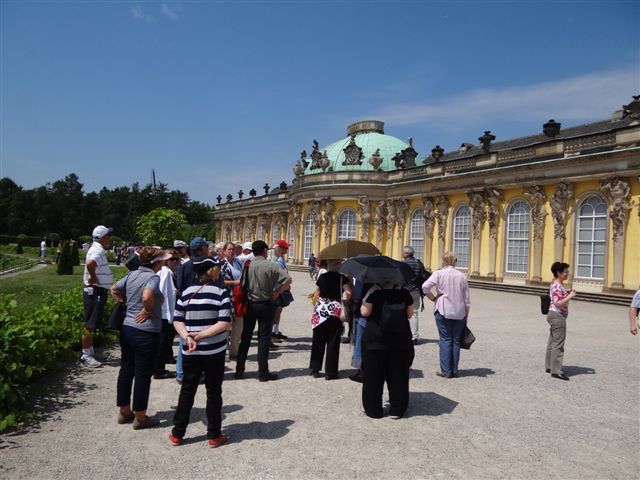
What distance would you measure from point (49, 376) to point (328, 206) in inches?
1200

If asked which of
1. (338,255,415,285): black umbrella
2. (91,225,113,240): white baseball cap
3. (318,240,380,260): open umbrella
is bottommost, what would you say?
(338,255,415,285): black umbrella

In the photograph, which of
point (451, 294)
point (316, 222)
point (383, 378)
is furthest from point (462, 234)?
point (383, 378)

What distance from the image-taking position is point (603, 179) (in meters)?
20.6

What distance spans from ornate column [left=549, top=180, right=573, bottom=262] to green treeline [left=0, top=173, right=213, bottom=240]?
71.2 metres

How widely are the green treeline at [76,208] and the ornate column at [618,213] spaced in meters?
73.8

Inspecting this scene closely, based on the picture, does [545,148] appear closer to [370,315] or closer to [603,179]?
[603,179]

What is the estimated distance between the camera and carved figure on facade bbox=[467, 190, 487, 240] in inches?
1038

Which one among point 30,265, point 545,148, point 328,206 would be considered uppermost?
point 545,148

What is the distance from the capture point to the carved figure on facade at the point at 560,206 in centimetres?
2208

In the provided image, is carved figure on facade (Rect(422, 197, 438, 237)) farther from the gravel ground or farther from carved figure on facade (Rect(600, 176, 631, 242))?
the gravel ground

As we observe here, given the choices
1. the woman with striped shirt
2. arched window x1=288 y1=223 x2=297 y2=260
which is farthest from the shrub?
the woman with striped shirt

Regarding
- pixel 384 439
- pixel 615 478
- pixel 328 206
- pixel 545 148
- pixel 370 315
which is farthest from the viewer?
pixel 328 206

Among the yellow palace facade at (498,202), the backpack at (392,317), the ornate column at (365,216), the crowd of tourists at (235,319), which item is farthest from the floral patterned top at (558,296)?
the ornate column at (365,216)

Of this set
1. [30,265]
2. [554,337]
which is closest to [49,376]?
[554,337]
